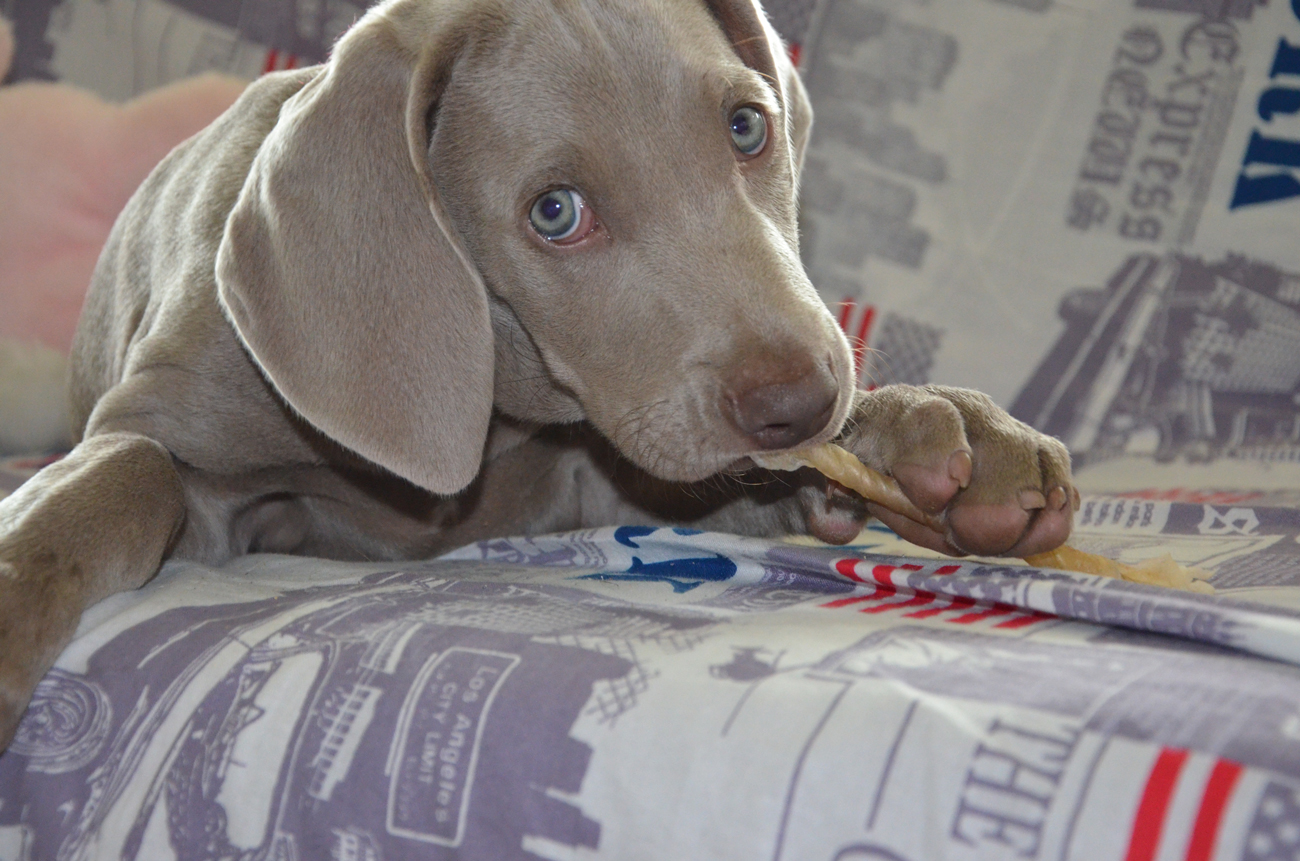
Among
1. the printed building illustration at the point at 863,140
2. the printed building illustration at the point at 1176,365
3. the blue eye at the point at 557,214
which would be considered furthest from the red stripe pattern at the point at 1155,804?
the printed building illustration at the point at 863,140

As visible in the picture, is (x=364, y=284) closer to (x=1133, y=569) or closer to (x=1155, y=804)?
(x=1133, y=569)

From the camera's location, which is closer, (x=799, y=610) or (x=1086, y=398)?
(x=799, y=610)

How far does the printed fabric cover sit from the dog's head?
22cm

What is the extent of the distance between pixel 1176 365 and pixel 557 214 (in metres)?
1.55

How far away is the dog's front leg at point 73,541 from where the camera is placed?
134 centimetres

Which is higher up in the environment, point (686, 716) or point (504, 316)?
point (504, 316)

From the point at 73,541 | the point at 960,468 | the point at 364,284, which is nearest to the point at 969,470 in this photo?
the point at 960,468

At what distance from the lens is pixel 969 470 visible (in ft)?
Answer: 4.62

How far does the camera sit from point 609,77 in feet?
5.22

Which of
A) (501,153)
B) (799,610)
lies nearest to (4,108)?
(501,153)

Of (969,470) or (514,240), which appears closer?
(969,470)

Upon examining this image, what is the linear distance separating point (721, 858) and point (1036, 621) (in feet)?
1.45

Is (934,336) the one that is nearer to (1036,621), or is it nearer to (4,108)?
(1036,621)

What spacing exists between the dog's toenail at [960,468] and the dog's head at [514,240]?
0.58 feet
